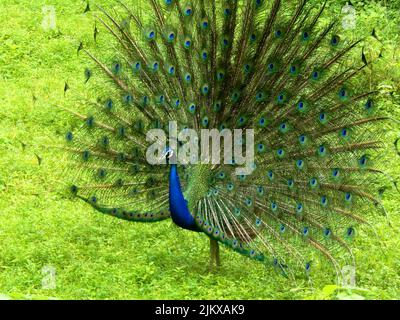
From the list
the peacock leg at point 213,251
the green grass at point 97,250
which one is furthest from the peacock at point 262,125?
the green grass at point 97,250

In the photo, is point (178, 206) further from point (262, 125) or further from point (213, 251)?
point (262, 125)

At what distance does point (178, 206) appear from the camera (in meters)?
7.85

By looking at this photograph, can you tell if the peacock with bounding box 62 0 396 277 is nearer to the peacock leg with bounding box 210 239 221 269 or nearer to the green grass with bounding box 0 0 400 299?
the peacock leg with bounding box 210 239 221 269

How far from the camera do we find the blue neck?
7848 mm

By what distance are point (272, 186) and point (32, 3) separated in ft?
22.4

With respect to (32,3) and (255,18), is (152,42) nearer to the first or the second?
(255,18)

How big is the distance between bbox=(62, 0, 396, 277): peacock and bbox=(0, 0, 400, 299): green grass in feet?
0.96

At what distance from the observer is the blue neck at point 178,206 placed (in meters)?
7.85

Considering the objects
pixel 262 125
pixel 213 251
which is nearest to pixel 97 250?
pixel 213 251

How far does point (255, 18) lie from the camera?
319 inches

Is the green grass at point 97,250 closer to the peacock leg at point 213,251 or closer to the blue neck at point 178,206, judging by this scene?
the peacock leg at point 213,251

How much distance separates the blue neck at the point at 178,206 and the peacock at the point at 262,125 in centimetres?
1

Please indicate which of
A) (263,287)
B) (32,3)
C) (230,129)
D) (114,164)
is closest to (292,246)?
(263,287)

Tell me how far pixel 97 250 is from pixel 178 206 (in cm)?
103
